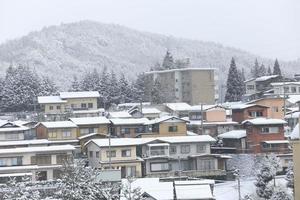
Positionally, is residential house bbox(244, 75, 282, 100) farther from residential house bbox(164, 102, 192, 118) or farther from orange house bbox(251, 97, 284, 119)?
orange house bbox(251, 97, 284, 119)

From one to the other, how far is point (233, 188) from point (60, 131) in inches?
431

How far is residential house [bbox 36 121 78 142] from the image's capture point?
95.4 ft

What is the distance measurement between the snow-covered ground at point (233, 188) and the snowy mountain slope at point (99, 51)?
58.7 meters


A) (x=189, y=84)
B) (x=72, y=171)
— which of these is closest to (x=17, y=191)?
(x=72, y=171)

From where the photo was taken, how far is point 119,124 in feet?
102

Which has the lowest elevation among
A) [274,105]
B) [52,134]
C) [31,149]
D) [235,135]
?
[31,149]

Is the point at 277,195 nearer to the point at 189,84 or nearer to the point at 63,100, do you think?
the point at 63,100

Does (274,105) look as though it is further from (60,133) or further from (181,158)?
(60,133)

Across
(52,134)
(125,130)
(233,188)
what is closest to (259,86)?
(125,130)

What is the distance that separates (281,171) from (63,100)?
19.3 m

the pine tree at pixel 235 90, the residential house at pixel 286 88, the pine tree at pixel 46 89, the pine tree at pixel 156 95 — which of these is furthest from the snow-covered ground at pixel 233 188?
the pine tree at pixel 235 90

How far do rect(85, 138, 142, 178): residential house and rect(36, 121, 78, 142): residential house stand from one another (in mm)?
3189

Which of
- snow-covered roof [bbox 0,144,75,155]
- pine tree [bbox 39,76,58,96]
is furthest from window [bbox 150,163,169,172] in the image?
pine tree [bbox 39,76,58,96]

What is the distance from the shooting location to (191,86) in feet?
161
